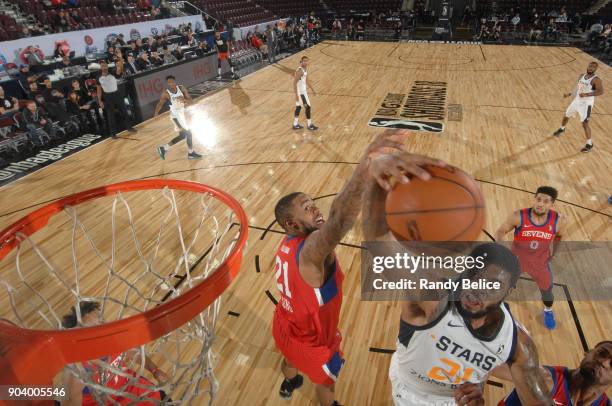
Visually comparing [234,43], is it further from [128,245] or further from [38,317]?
[38,317]

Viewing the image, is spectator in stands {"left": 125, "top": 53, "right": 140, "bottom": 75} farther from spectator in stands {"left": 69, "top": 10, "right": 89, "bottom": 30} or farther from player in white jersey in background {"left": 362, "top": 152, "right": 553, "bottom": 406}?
player in white jersey in background {"left": 362, "top": 152, "right": 553, "bottom": 406}

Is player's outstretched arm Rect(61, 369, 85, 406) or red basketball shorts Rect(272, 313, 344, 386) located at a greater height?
player's outstretched arm Rect(61, 369, 85, 406)

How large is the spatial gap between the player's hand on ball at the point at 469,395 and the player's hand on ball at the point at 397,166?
1.10 metres

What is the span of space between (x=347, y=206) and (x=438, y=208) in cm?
38

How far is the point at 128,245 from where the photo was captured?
4867mm

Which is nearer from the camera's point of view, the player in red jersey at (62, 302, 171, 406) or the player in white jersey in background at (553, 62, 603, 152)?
the player in red jersey at (62, 302, 171, 406)

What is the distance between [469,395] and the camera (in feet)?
5.65

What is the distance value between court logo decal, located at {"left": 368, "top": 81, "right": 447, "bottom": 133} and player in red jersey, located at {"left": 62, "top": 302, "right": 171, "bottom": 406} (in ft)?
23.2

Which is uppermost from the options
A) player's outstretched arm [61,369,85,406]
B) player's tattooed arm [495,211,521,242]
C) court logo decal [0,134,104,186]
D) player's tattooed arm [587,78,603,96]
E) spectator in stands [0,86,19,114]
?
spectator in stands [0,86,19,114]

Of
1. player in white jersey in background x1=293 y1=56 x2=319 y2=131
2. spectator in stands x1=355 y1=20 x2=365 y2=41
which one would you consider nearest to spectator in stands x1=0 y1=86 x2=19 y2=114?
player in white jersey in background x1=293 y1=56 x2=319 y2=131

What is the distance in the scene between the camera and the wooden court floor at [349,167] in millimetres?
3375

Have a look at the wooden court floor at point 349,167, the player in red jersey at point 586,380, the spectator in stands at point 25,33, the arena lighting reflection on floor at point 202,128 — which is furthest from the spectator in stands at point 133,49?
the player in red jersey at point 586,380

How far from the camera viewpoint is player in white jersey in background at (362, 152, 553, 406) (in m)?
1.63

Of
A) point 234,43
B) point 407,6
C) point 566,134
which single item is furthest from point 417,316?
point 407,6
